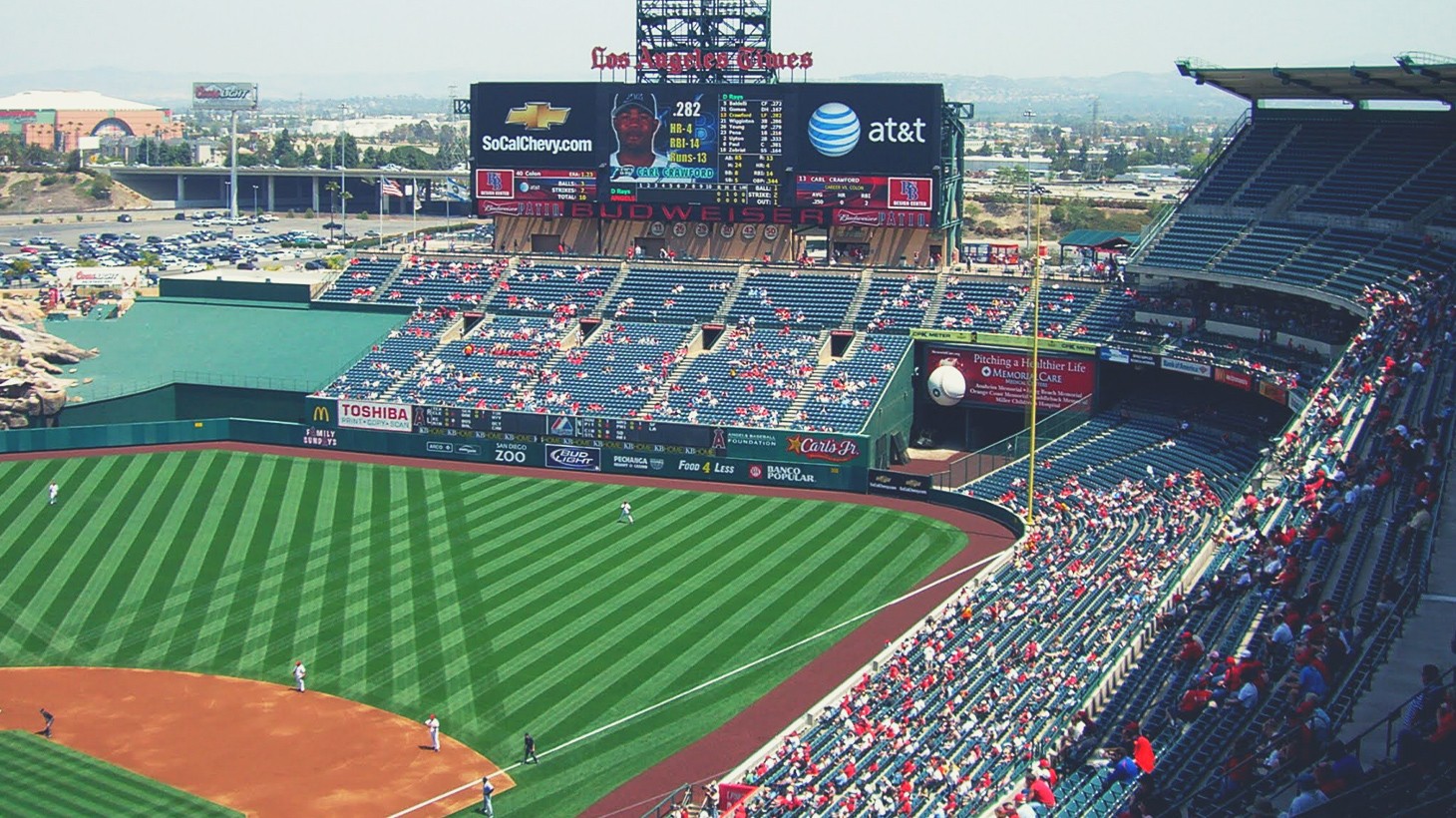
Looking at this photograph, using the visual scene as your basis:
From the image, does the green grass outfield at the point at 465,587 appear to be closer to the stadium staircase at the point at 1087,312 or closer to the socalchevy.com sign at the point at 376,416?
the socalchevy.com sign at the point at 376,416

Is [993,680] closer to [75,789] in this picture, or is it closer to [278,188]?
[75,789]

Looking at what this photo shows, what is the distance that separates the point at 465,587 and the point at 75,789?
12.6 meters

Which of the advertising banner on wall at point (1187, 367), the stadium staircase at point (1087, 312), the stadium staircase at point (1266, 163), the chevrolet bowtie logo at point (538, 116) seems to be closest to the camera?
the advertising banner on wall at point (1187, 367)

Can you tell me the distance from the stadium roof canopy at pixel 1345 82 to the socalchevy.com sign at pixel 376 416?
29.0 metres

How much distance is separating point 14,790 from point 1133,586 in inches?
883

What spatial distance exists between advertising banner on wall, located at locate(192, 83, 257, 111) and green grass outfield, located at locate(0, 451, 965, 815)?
121 metres

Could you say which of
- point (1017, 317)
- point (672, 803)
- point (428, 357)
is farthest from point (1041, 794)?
point (428, 357)

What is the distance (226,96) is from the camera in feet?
548

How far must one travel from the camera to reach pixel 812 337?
186ft

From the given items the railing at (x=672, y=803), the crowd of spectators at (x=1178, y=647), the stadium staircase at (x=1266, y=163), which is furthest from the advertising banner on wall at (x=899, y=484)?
the railing at (x=672, y=803)

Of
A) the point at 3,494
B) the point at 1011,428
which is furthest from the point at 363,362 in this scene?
the point at 1011,428

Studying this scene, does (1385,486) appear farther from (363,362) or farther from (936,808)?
(363,362)

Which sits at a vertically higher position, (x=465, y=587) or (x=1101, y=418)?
(x=1101, y=418)

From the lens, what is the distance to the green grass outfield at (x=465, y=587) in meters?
32.4
